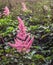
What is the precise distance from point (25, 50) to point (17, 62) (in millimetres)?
314

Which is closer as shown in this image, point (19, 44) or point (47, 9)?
point (19, 44)

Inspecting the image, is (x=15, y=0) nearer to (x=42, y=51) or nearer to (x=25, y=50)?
(x=42, y=51)

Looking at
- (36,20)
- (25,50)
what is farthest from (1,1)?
(25,50)

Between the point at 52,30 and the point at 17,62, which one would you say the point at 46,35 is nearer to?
the point at 52,30

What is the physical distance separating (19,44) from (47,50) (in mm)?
813

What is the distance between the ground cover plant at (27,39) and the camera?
3.61 metres

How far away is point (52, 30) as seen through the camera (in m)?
4.78

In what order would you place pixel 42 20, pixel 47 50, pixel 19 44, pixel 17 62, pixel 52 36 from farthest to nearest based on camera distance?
1. pixel 42 20
2. pixel 52 36
3. pixel 47 50
4. pixel 17 62
5. pixel 19 44

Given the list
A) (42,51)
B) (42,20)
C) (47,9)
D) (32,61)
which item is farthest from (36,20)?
(32,61)

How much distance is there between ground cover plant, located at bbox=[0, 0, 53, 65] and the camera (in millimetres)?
3609

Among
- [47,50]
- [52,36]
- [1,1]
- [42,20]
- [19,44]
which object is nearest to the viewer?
[19,44]

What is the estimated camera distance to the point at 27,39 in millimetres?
3586

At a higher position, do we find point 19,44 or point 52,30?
point 19,44

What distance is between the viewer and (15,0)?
791 centimetres
